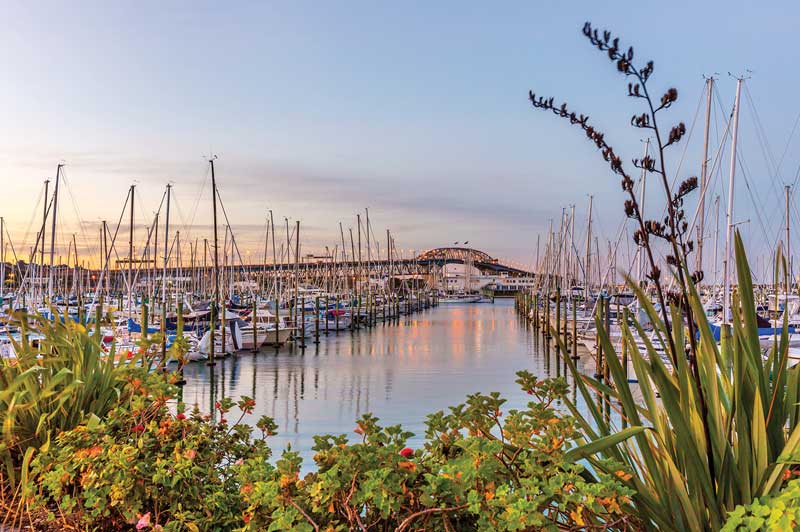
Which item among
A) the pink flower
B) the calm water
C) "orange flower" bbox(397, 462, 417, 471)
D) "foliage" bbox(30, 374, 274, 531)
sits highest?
"orange flower" bbox(397, 462, 417, 471)

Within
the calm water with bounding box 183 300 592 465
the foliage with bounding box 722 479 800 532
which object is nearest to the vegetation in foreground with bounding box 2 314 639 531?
the foliage with bounding box 722 479 800 532

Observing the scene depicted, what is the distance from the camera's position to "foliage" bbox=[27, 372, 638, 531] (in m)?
3.12

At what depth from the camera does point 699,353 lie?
156 inches

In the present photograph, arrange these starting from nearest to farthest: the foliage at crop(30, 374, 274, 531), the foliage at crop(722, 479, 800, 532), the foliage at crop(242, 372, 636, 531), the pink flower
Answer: the foliage at crop(722, 479, 800, 532), the foliage at crop(242, 372, 636, 531), the pink flower, the foliage at crop(30, 374, 274, 531)

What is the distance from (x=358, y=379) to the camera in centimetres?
2988

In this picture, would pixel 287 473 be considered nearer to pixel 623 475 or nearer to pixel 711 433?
pixel 623 475

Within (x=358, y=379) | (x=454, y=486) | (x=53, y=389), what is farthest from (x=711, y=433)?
(x=358, y=379)

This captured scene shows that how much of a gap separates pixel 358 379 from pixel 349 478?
26.8 metres

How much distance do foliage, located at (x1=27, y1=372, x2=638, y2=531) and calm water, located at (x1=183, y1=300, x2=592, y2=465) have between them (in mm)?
10474

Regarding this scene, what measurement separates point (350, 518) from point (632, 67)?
8.75 feet

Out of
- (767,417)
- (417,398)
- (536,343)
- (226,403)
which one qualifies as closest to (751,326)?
(767,417)

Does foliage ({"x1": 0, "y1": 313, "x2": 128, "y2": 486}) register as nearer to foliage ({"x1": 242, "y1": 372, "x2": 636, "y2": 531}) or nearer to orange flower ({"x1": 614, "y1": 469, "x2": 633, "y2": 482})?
foliage ({"x1": 242, "y1": 372, "x2": 636, "y2": 531})

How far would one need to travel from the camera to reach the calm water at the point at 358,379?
21156 mm

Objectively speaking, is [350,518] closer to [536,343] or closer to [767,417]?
[767,417]
